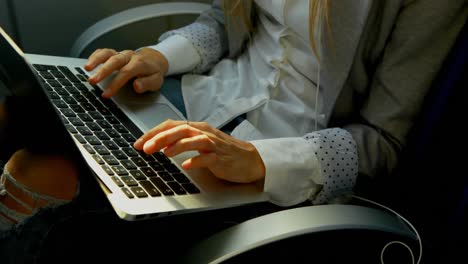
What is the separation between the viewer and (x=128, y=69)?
2.81 feet

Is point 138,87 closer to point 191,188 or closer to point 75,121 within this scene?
point 75,121

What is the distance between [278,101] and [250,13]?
231 millimetres

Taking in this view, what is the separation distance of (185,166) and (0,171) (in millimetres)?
347

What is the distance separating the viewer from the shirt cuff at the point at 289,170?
0.68 m

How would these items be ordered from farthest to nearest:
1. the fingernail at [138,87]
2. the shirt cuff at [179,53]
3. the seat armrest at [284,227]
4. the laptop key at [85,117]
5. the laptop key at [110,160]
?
the shirt cuff at [179,53]
the fingernail at [138,87]
the laptop key at [85,117]
the laptop key at [110,160]
the seat armrest at [284,227]

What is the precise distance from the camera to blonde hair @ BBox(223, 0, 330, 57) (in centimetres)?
76

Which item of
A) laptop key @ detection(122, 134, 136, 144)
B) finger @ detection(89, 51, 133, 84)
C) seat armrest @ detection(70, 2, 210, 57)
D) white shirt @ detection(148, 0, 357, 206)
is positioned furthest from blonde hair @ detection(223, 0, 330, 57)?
laptop key @ detection(122, 134, 136, 144)

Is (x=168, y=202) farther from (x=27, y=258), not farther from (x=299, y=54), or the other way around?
(x=299, y=54)

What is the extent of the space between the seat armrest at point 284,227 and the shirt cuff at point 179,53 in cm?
49

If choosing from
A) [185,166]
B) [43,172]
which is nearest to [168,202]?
[185,166]

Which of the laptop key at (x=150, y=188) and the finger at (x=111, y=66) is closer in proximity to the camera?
the laptop key at (x=150, y=188)

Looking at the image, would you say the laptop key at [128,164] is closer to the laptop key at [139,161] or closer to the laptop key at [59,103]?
the laptop key at [139,161]

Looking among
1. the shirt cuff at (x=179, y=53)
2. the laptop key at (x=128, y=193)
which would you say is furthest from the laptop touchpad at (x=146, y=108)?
the laptop key at (x=128, y=193)

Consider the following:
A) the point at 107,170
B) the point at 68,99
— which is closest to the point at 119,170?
the point at 107,170
